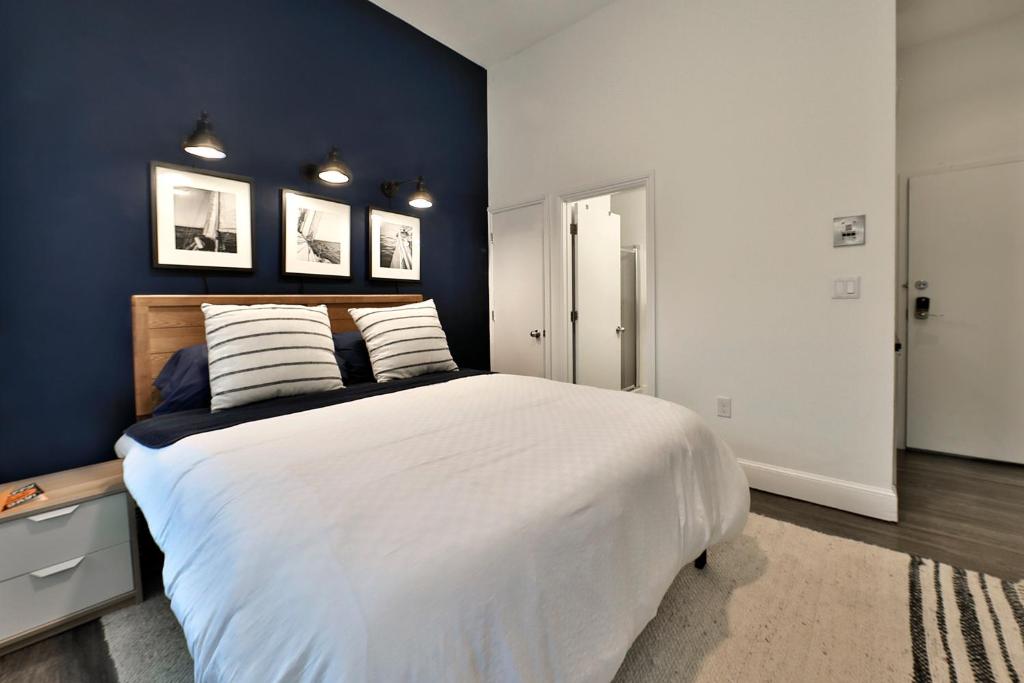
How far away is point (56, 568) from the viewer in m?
1.52

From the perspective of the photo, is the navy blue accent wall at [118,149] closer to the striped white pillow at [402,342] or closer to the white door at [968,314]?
the striped white pillow at [402,342]

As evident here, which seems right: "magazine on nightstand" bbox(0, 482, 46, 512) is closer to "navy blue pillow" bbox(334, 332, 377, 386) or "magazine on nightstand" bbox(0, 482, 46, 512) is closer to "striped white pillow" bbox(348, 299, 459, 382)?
"navy blue pillow" bbox(334, 332, 377, 386)

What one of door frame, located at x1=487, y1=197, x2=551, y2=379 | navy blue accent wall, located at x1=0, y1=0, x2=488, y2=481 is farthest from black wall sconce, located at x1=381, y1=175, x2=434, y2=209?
door frame, located at x1=487, y1=197, x2=551, y2=379

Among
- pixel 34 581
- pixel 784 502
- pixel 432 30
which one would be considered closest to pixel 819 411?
pixel 784 502

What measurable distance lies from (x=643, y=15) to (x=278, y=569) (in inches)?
145

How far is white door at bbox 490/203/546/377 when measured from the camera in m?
3.70

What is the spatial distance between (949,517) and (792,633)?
1.52 m

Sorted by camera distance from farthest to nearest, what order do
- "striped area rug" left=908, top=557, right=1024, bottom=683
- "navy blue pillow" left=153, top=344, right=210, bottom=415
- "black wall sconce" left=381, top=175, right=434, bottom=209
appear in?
"black wall sconce" left=381, top=175, right=434, bottom=209, "navy blue pillow" left=153, top=344, right=210, bottom=415, "striped area rug" left=908, top=557, right=1024, bottom=683

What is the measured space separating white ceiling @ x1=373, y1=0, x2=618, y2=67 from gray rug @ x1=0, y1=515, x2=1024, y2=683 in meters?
3.65

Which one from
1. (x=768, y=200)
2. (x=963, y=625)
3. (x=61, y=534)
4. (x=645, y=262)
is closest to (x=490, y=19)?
(x=645, y=262)

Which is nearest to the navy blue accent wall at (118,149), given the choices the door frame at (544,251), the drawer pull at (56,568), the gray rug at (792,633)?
the drawer pull at (56,568)

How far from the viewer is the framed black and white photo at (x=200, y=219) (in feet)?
7.00

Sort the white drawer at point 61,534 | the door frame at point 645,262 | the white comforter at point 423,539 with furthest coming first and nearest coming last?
the door frame at point 645,262 < the white drawer at point 61,534 < the white comforter at point 423,539

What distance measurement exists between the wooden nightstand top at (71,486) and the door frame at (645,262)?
2.77 metres
